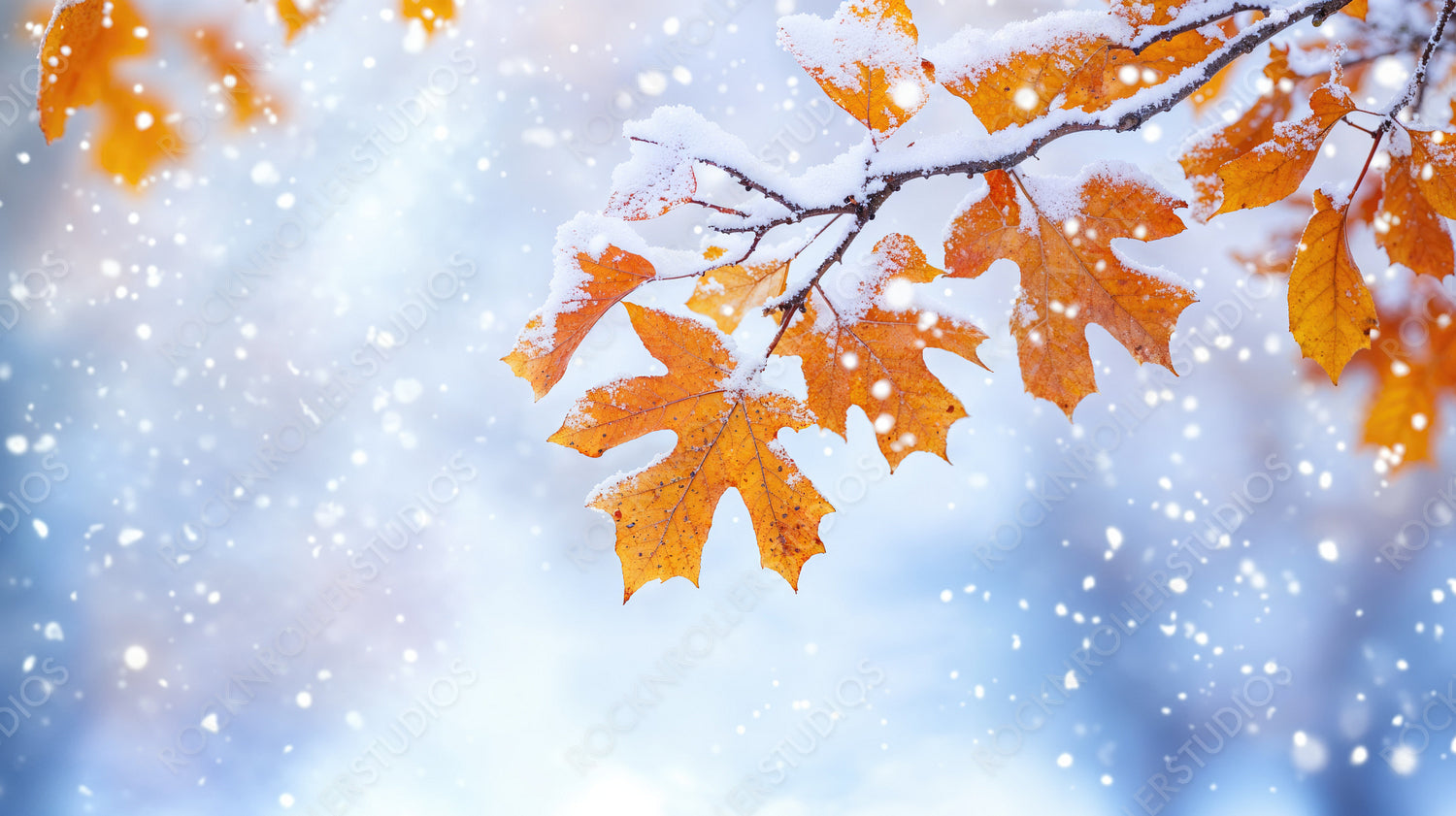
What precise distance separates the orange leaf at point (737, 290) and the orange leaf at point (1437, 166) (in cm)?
71

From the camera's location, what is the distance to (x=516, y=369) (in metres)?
0.72

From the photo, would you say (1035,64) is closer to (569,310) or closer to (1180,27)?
(1180,27)

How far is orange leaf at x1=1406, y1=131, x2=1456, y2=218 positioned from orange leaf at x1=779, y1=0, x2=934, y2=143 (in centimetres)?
58

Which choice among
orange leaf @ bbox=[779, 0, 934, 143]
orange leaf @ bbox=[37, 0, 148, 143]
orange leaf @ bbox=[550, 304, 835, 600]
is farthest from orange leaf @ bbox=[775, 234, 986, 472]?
orange leaf @ bbox=[37, 0, 148, 143]

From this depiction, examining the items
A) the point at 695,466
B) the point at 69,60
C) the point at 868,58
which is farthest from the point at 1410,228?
the point at 69,60

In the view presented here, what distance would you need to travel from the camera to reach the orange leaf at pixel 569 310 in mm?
720

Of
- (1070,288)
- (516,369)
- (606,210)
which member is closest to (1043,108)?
(1070,288)

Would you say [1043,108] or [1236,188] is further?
[1236,188]

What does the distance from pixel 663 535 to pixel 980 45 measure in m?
0.60

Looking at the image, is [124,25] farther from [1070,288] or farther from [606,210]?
[1070,288]

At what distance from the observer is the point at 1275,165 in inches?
31.1

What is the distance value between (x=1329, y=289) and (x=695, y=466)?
0.75 metres

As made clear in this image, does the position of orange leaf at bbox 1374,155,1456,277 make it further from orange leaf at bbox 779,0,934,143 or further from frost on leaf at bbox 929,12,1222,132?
orange leaf at bbox 779,0,934,143

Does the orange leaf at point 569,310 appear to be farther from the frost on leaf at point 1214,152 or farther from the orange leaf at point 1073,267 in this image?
the frost on leaf at point 1214,152
